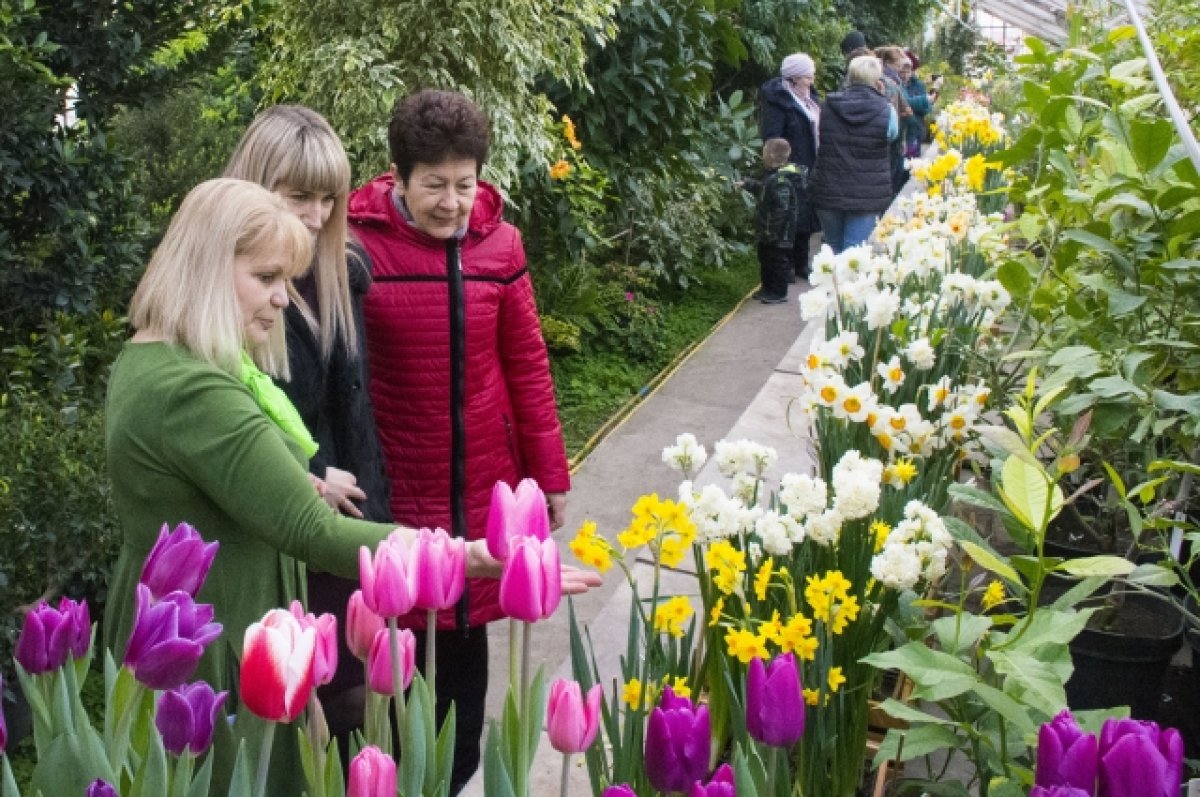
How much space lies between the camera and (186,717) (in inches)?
41.1

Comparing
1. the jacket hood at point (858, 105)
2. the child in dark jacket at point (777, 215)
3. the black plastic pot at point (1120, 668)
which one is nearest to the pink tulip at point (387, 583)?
the black plastic pot at point (1120, 668)

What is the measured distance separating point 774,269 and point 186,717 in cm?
746

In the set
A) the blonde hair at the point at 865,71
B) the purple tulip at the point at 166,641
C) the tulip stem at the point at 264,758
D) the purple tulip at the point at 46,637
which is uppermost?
the blonde hair at the point at 865,71

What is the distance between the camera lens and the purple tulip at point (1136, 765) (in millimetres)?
983

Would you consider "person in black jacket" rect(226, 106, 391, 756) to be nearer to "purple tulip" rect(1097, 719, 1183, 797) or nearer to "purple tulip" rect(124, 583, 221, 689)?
"purple tulip" rect(124, 583, 221, 689)

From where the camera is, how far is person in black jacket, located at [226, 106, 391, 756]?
2.26 metres

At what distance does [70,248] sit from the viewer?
347 centimetres

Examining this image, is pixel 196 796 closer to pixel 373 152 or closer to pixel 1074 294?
pixel 1074 294

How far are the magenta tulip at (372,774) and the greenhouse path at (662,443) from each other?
1.51m

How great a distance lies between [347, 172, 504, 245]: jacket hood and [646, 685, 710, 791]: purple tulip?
1645 millimetres

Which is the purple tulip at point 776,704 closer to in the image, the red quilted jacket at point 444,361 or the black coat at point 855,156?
the red quilted jacket at point 444,361

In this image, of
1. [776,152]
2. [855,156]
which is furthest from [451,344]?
[776,152]

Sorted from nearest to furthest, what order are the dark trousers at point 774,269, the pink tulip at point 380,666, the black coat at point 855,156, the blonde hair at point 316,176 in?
the pink tulip at point 380,666 < the blonde hair at point 316,176 < the black coat at point 855,156 < the dark trousers at point 774,269

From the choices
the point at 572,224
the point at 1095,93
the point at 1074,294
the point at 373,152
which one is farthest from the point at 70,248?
the point at 572,224
